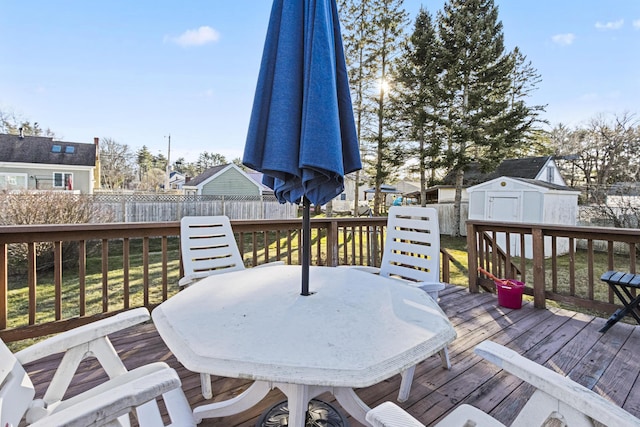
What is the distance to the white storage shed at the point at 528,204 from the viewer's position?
960 cm

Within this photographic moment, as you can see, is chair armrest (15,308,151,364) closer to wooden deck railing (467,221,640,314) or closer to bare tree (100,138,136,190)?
wooden deck railing (467,221,640,314)

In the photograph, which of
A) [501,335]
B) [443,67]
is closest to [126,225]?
[501,335]

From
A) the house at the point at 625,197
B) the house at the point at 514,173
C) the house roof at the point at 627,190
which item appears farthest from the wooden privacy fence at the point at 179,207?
the house roof at the point at 627,190

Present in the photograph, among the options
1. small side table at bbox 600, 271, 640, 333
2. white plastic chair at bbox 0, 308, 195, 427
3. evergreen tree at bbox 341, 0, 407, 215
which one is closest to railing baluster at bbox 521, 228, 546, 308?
small side table at bbox 600, 271, 640, 333

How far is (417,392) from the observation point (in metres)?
1.96

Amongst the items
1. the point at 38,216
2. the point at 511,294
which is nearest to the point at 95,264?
the point at 38,216

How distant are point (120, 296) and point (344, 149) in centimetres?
511

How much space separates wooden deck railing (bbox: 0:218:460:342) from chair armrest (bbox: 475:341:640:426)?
9.32 feet

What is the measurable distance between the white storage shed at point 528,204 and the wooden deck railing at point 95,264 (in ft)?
22.1

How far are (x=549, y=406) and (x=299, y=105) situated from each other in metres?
1.34

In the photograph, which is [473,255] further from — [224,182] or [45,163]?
[45,163]

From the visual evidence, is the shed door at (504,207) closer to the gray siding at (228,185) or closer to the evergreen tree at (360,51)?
the evergreen tree at (360,51)

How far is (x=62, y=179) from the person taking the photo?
17.4 metres

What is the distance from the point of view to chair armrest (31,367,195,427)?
665 millimetres
